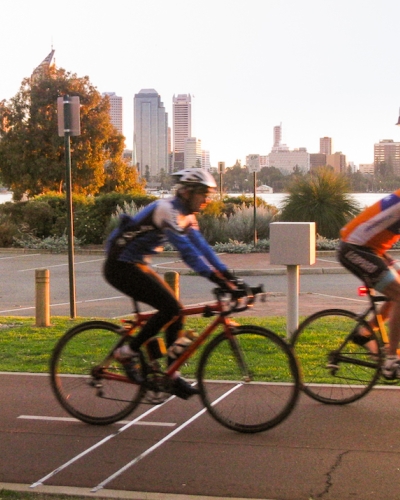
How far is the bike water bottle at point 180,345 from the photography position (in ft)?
18.3

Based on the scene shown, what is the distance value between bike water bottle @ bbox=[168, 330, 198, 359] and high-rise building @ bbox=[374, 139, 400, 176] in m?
19.3

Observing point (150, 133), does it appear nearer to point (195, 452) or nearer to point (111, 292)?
point (111, 292)

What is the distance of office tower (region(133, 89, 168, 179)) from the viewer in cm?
3850

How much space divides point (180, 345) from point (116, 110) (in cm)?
4371

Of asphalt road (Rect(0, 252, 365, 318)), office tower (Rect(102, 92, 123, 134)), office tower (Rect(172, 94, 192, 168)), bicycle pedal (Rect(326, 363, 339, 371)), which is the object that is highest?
office tower (Rect(102, 92, 123, 134))

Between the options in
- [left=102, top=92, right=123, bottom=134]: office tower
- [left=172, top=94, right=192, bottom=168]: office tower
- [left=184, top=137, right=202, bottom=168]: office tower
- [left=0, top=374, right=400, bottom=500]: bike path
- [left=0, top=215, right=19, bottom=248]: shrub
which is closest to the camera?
[left=0, top=374, right=400, bottom=500]: bike path

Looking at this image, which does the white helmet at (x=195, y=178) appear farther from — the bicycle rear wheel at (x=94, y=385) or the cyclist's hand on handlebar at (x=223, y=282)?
the bicycle rear wheel at (x=94, y=385)

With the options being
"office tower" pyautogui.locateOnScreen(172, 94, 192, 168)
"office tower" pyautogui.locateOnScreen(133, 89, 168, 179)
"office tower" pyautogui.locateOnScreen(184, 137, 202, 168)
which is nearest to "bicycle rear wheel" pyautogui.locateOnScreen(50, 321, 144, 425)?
"office tower" pyautogui.locateOnScreen(184, 137, 202, 168)

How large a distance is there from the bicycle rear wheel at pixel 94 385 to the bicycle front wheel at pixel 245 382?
A: 1.80 feet

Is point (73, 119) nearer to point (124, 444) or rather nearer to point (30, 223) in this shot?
point (124, 444)

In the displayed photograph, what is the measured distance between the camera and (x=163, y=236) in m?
5.54

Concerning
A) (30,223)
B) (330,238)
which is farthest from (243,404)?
(30,223)

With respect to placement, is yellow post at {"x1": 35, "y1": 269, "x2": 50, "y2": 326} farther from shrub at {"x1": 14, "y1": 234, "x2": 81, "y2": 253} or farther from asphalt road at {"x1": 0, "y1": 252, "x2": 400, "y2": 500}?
shrub at {"x1": 14, "y1": 234, "x2": 81, "y2": 253}

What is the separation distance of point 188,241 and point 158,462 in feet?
4.64
